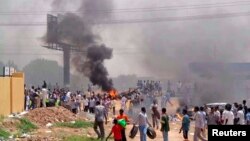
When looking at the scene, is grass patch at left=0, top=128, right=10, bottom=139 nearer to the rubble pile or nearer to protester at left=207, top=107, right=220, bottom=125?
the rubble pile

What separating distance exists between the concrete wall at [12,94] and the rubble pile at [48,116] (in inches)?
44.9

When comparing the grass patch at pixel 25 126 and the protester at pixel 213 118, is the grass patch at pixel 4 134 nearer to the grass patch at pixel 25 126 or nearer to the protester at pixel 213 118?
the grass patch at pixel 25 126

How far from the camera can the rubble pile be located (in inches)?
973

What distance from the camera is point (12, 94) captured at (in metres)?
26.6

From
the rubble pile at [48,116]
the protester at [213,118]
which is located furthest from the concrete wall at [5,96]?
the protester at [213,118]

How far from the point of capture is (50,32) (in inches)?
2312

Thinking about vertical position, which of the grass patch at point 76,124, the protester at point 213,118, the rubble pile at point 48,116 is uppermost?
Answer: the protester at point 213,118

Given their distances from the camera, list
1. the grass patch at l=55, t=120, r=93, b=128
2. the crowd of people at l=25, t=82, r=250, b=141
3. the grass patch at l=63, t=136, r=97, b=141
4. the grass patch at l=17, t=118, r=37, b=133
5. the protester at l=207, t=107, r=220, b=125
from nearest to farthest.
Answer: the crowd of people at l=25, t=82, r=250, b=141 < the protester at l=207, t=107, r=220, b=125 < the grass patch at l=63, t=136, r=97, b=141 < the grass patch at l=17, t=118, r=37, b=133 < the grass patch at l=55, t=120, r=93, b=128

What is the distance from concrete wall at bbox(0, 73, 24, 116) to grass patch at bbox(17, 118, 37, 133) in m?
1.70

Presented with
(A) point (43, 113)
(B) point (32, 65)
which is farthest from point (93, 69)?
(B) point (32, 65)

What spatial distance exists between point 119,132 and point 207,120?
4.07m

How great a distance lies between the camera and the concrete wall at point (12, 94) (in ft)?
81.9

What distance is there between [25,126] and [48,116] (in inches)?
125

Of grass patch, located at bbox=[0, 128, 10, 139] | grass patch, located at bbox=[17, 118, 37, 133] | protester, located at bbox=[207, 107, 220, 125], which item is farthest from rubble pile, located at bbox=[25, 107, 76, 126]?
protester, located at bbox=[207, 107, 220, 125]
